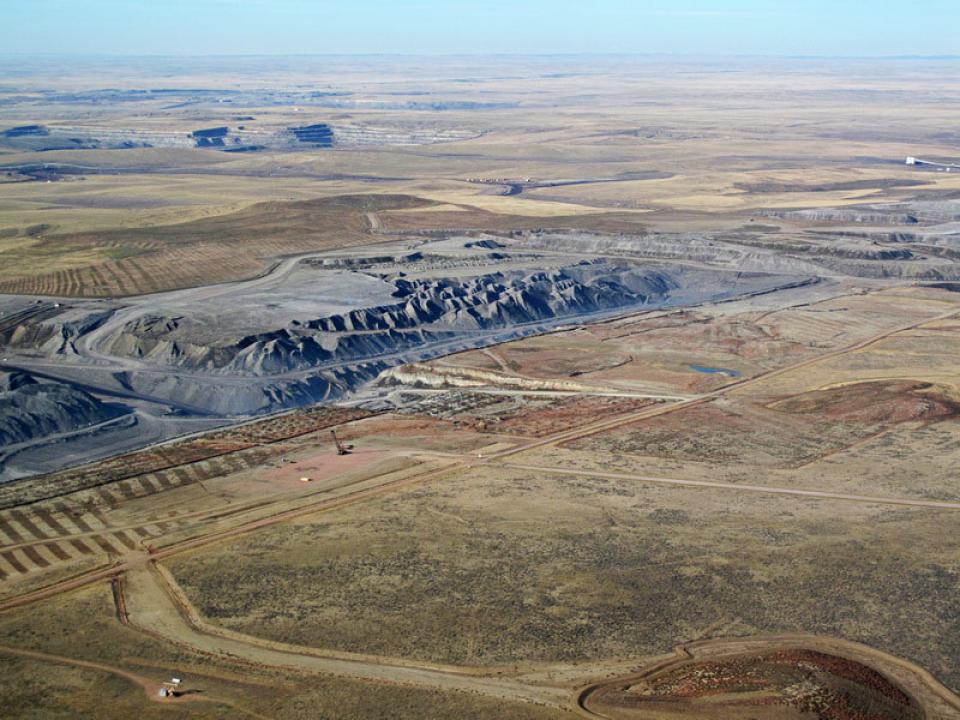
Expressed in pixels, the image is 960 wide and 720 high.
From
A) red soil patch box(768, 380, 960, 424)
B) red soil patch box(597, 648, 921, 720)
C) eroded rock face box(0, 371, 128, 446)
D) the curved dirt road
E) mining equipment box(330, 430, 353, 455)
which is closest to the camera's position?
red soil patch box(597, 648, 921, 720)

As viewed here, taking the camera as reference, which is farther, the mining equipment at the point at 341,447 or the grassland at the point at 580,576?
the mining equipment at the point at 341,447

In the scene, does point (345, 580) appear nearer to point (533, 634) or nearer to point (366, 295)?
point (533, 634)

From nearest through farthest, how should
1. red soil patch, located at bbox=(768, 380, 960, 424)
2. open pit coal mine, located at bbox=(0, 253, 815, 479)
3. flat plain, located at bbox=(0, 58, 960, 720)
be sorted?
flat plain, located at bbox=(0, 58, 960, 720), red soil patch, located at bbox=(768, 380, 960, 424), open pit coal mine, located at bbox=(0, 253, 815, 479)

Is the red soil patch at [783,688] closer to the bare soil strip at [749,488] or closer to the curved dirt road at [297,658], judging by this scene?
the curved dirt road at [297,658]

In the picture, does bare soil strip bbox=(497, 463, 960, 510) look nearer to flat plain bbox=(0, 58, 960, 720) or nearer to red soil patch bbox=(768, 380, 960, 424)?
flat plain bbox=(0, 58, 960, 720)

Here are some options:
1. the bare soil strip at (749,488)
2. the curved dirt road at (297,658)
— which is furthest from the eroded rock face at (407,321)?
the curved dirt road at (297,658)

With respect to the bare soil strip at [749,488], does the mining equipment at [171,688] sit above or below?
above

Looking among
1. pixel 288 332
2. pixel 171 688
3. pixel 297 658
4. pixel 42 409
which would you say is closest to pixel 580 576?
pixel 297 658

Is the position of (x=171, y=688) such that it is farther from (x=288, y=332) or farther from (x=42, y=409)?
(x=288, y=332)

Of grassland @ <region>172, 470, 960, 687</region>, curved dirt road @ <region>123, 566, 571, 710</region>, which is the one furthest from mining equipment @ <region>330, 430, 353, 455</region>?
curved dirt road @ <region>123, 566, 571, 710</region>
